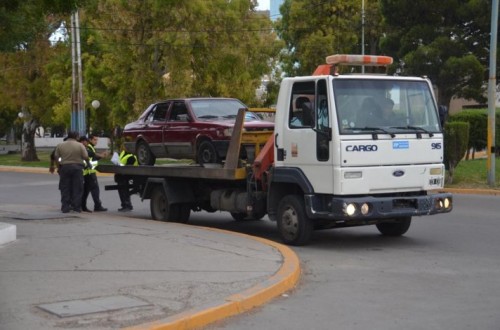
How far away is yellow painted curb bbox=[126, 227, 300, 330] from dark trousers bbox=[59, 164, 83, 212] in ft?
24.7

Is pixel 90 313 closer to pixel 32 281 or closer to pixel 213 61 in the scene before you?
pixel 32 281

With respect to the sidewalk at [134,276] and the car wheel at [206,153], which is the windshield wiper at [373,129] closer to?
the sidewalk at [134,276]

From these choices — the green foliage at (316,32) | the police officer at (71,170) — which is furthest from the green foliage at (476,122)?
the police officer at (71,170)

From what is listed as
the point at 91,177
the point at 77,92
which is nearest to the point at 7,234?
the point at 91,177

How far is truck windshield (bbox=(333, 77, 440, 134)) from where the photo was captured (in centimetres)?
1062

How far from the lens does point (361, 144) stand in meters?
10.5

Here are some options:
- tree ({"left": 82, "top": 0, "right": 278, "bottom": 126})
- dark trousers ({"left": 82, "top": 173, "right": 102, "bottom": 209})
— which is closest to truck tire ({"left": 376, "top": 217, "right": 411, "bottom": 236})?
dark trousers ({"left": 82, "top": 173, "right": 102, "bottom": 209})

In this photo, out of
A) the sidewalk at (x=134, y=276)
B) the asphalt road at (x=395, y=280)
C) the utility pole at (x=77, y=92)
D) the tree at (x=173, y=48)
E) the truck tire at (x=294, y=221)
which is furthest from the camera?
the utility pole at (x=77, y=92)

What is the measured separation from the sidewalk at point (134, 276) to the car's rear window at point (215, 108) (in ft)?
9.00

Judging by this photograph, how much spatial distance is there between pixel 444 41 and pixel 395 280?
2554 centimetres

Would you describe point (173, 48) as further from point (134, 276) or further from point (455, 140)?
point (134, 276)

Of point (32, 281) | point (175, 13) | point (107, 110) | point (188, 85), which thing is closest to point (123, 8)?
point (175, 13)

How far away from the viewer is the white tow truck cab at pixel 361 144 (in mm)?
10484

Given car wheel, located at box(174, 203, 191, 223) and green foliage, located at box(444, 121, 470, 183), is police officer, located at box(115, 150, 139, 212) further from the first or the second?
green foliage, located at box(444, 121, 470, 183)
